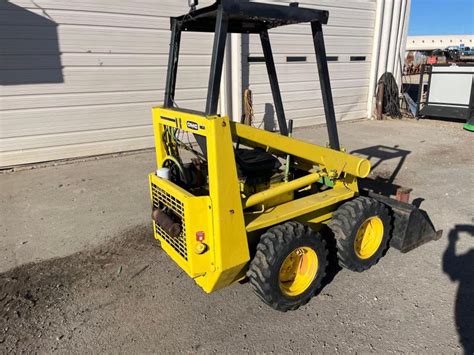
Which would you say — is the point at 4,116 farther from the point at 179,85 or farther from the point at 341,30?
the point at 341,30

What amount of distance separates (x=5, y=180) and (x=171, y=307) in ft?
15.2

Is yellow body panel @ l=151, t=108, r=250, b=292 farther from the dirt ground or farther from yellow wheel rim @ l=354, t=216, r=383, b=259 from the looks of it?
yellow wheel rim @ l=354, t=216, r=383, b=259

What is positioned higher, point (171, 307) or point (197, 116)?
point (197, 116)

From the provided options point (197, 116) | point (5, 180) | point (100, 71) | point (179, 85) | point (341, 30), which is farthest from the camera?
point (341, 30)

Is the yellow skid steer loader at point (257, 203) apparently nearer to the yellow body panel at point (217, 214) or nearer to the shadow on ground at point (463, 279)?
the yellow body panel at point (217, 214)

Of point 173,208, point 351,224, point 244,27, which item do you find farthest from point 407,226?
point 244,27

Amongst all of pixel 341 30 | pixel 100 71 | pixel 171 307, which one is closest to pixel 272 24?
pixel 171 307

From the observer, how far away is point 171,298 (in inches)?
123

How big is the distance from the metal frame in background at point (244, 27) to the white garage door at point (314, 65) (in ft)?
18.8

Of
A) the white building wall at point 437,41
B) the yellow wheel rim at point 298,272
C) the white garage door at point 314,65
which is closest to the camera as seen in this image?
the yellow wheel rim at point 298,272

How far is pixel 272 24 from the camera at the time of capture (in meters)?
3.28

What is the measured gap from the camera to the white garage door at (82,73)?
646 centimetres

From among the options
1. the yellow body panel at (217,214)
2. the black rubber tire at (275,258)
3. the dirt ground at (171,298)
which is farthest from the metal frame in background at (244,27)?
the dirt ground at (171,298)

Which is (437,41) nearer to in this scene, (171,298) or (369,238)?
(369,238)
